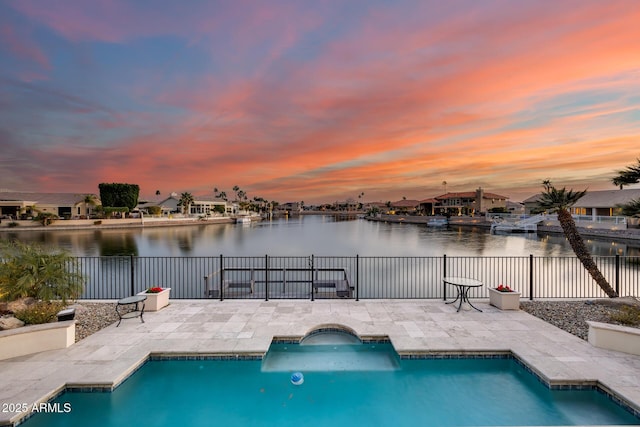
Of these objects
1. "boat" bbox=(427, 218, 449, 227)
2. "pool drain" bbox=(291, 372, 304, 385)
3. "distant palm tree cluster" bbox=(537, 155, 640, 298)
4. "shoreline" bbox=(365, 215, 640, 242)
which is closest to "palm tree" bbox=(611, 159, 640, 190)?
"distant palm tree cluster" bbox=(537, 155, 640, 298)

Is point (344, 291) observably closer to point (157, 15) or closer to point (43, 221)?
point (157, 15)

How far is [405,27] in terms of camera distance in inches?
529

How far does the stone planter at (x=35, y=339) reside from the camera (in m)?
5.15

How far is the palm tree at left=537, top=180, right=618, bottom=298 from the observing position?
29.9ft

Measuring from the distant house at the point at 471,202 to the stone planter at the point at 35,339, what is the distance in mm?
96496

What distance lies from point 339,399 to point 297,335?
1.83 meters

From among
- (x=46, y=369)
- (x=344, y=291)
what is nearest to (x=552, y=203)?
(x=344, y=291)

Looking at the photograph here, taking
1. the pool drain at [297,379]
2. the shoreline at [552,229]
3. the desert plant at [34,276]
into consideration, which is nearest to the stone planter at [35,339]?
the desert plant at [34,276]

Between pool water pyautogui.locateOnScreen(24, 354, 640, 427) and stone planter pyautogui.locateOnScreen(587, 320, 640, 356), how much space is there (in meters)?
1.78

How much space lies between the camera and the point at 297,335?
6105 millimetres

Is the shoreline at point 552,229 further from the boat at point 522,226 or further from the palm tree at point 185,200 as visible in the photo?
the palm tree at point 185,200

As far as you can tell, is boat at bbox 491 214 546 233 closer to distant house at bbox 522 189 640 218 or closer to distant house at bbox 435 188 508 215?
distant house at bbox 522 189 640 218

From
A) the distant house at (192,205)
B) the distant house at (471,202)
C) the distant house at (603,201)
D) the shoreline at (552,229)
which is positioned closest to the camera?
the shoreline at (552,229)

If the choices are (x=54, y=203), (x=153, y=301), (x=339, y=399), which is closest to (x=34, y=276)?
(x=153, y=301)
